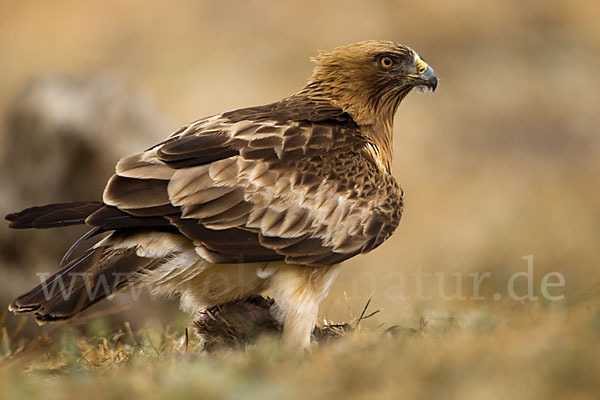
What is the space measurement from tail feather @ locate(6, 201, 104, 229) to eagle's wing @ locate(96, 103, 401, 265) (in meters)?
0.13

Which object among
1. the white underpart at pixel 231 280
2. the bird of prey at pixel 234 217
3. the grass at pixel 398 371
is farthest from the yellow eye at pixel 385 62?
the grass at pixel 398 371

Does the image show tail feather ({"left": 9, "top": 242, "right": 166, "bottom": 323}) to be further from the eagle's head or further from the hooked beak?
the hooked beak

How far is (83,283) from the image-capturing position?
5.89 meters

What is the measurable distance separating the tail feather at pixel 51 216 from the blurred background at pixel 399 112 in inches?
107

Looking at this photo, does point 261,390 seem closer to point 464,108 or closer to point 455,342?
point 455,342

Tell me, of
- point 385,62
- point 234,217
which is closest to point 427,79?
point 385,62

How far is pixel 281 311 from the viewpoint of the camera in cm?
624

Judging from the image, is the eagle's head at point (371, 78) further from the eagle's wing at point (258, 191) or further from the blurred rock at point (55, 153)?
the blurred rock at point (55, 153)

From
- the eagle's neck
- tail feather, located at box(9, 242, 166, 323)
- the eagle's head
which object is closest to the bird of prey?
tail feather, located at box(9, 242, 166, 323)

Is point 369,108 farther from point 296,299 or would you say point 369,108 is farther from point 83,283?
point 83,283

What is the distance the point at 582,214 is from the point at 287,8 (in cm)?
1160

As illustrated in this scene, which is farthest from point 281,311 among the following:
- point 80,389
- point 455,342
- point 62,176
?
point 62,176

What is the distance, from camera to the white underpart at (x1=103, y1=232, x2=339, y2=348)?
6.09 m

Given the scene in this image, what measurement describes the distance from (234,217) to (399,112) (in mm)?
15357
